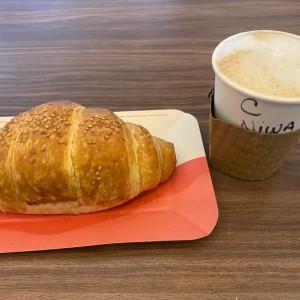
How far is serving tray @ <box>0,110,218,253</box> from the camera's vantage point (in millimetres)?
702

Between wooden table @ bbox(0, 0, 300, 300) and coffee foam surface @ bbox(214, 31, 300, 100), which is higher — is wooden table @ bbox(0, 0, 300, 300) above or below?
below

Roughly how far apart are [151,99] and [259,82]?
40 cm

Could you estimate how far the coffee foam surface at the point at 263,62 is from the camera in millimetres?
667

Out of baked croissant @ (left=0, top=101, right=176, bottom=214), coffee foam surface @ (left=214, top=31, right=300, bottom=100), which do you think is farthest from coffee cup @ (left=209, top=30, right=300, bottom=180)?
baked croissant @ (left=0, top=101, right=176, bottom=214)

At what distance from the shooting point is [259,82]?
0.67 m

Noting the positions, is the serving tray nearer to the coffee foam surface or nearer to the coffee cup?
the coffee cup

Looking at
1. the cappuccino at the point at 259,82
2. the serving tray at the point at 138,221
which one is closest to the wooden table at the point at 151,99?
the serving tray at the point at 138,221

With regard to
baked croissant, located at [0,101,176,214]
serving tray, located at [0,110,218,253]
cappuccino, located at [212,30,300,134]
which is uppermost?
cappuccino, located at [212,30,300,134]

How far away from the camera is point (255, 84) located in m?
0.67

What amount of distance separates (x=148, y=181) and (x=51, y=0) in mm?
944

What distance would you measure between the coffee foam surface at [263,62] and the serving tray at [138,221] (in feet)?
0.70

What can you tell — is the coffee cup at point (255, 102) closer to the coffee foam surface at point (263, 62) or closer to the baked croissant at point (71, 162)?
the coffee foam surface at point (263, 62)

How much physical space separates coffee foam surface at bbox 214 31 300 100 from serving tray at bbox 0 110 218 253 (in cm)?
21

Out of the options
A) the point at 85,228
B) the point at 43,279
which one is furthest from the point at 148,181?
the point at 43,279
